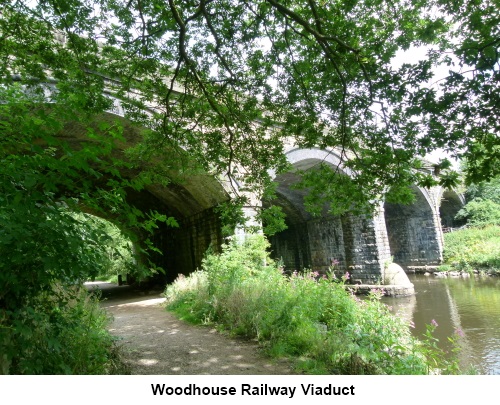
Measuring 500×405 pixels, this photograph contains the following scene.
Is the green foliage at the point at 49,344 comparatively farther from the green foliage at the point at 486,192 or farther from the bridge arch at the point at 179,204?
the green foliage at the point at 486,192

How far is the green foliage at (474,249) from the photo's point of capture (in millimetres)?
15977

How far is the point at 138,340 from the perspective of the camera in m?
5.58

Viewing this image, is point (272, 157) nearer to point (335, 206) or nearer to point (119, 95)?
point (335, 206)

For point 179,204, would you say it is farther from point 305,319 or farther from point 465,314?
point 465,314

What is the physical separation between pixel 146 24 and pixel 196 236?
8.73 m

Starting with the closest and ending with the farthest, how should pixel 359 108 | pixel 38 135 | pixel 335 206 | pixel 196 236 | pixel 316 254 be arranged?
1. pixel 38 135
2. pixel 359 108
3. pixel 335 206
4. pixel 196 236
5. pixel 316 254

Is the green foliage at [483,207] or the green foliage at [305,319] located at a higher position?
the green foliage at [483,207]

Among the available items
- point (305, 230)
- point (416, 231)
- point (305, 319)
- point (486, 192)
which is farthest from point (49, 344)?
point (486, 192)

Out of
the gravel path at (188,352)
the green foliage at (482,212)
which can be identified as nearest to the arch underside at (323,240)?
the gravel path at (188,352)

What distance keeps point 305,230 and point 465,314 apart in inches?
383

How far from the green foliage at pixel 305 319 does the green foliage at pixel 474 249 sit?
12.5 meters

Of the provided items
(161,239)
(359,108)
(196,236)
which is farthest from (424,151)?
(161,239)

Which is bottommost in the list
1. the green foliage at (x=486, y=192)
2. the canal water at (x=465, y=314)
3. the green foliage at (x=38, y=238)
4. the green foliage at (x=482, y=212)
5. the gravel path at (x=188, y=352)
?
the canal water at (x=465, y=314)

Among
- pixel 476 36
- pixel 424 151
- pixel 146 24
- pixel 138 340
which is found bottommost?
pixel 138 340
